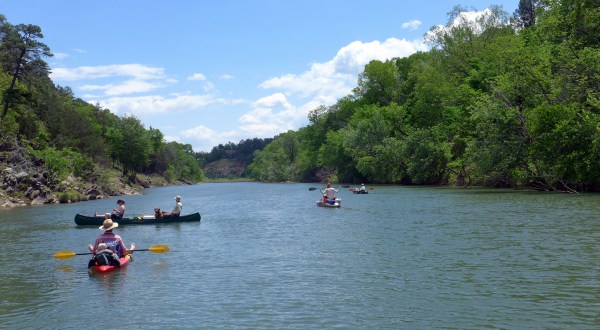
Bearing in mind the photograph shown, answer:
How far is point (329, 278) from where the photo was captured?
615 inches

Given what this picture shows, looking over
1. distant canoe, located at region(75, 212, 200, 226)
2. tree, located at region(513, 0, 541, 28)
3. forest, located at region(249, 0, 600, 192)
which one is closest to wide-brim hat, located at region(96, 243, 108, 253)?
distant canoe, located at region(75, 212, 200, 226)

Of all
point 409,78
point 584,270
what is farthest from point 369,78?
point 584,270

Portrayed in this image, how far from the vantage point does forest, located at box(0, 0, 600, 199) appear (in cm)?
4428

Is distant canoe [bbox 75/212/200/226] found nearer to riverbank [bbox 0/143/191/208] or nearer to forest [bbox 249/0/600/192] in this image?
riverbank [bbox 0/143/191/208]

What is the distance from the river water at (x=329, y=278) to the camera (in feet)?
38.3

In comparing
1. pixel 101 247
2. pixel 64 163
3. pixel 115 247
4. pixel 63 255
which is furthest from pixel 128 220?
pixel 64 163

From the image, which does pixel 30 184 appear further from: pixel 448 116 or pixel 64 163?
A: pixel 448 116

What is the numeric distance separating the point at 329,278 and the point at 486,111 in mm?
38378

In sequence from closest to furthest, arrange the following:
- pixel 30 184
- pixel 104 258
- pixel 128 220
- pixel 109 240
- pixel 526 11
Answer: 1. pixel 104 258
2. pixel 109 240
3. pixel 128 220
4. pixel 30 184
5. pixel 526 11

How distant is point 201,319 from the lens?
11.8m

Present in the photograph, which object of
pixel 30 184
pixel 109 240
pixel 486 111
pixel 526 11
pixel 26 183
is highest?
pixel 526 11

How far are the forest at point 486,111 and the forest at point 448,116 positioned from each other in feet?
0.54

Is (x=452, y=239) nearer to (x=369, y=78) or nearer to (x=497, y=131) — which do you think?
(x=497, y=131)

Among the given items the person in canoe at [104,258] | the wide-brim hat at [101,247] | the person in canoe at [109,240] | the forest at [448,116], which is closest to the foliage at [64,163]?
the forest at [448,116]
